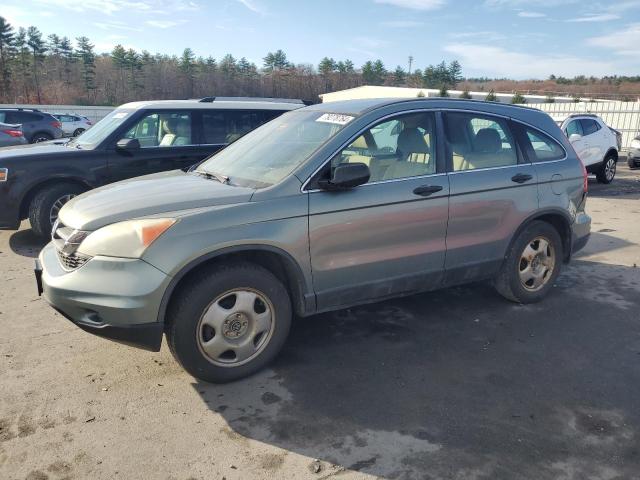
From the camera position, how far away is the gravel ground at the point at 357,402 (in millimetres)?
2688

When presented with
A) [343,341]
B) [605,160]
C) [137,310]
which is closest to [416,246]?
[343,341]

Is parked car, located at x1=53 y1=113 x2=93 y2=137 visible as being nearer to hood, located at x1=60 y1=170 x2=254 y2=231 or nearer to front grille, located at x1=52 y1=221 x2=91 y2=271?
hood, located at x1=60 y1=170 x2=254 y2=231

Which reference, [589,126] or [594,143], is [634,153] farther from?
[594,143]

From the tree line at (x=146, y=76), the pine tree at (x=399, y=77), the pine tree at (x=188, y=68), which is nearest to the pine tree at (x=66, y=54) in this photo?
the tree line at (x=146, y=76)

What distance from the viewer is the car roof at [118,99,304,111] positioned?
7333 millimetres

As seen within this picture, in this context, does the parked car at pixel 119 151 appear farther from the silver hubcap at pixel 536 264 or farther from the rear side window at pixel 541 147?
the silver hubcap at pixel 536 264

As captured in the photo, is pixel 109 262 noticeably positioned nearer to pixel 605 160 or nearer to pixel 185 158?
pixel 185 158

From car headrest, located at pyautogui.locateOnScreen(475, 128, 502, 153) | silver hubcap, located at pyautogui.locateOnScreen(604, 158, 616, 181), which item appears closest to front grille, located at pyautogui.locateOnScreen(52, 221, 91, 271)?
car headrest, located at pyautogui.locateOnScreen(475, 128, 502, 153)

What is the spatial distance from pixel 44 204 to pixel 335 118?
4.58 meters

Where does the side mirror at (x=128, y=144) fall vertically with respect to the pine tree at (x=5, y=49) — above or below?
below

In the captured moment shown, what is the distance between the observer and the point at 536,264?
4883 mm

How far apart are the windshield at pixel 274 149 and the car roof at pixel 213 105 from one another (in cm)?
315

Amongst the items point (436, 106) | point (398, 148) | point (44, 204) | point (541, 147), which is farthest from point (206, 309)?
point (44, 204)

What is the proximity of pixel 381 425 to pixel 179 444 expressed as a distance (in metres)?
1.15
